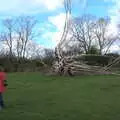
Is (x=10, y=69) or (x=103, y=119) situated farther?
(x=10, y=69)

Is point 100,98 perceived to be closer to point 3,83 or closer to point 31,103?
point 31,103

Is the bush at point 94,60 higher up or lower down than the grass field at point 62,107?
higher up

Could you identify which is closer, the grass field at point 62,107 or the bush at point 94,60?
the grass field at point 62,107

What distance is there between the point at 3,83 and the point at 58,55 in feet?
67.8

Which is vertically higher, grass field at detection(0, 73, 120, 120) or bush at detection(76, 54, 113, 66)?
bush at detection(76, 54, 113, 66)

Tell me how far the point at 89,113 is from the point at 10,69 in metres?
40.8

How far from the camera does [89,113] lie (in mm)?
12219

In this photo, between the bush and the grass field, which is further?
the bush

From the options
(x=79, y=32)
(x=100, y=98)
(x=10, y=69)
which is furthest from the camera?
(x=79, y=32)

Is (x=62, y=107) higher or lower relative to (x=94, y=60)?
lower

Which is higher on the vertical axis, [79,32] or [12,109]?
[79,32]

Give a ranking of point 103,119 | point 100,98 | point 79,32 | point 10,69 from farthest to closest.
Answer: point 79,32 → point 10,69 → point 100,98 → point 103,119

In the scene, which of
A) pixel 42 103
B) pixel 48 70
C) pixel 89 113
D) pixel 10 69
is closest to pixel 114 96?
pixel 42 103

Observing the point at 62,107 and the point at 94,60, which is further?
the point at 94,60
